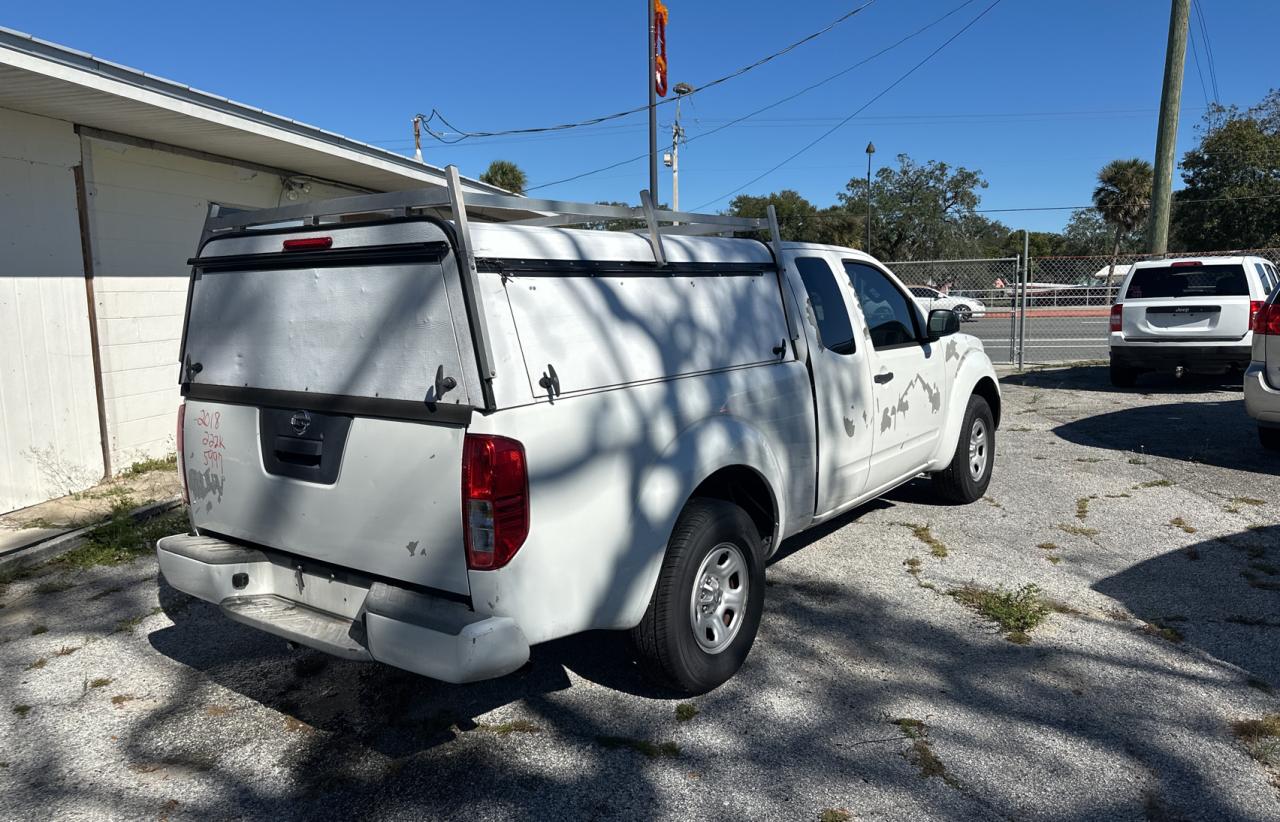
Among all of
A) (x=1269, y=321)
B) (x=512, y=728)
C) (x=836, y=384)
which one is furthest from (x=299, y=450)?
(x=1269, y=321)

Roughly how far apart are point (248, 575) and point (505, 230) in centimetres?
177

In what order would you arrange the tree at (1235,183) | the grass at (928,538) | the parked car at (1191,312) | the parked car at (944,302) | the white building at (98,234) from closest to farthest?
the grass at (928,538) → the white building at (98,234) → the parked car at (1191,312) → the parked car at (944,302) → the tree at (1235,183)

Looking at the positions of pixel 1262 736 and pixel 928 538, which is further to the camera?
pixel 928 538

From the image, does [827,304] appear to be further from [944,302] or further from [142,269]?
[944,302]

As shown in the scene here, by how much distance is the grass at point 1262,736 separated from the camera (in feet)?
10.4

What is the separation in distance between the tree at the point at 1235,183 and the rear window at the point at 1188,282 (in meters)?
24.8

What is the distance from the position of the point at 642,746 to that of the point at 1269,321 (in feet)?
22.1

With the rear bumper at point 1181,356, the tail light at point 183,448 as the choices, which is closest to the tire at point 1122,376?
the rear bumper at point 1181,356

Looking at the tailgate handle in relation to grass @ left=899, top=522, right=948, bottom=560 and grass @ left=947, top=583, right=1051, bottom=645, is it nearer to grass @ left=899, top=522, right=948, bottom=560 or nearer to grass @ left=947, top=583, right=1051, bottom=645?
grass @ left=947, top=583, right=1051, bottom=645

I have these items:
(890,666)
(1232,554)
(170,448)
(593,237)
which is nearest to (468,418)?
(593,237)

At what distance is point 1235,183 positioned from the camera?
33.4 metres

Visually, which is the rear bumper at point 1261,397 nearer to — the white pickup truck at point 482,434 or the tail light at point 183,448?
the white pickup truck at point 482,434

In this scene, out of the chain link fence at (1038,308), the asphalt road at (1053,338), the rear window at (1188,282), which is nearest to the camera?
the rear window at (1188,282)

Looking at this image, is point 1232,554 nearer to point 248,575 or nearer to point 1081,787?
point 1081,787
